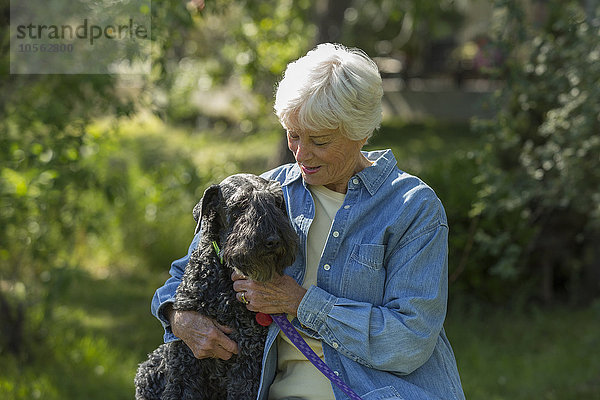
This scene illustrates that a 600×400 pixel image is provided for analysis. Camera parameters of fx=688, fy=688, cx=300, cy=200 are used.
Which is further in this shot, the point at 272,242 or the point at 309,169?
the point at 309,169

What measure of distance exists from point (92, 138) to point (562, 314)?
4.34 metres

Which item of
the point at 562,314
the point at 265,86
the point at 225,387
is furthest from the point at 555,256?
the point at 225,387

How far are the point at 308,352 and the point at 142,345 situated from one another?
356 cm

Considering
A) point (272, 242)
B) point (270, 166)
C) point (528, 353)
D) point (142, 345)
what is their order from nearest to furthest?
point (272, 242) < point (528, 353) < point (142, 345) < point (270, 166)

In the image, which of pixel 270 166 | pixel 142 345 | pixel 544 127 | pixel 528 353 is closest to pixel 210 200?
pixel 544 127

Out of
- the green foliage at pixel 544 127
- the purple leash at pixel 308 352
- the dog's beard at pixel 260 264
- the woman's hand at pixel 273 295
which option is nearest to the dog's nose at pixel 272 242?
the dog's beard at pixel 260 264

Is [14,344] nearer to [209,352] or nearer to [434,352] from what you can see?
[209,352]

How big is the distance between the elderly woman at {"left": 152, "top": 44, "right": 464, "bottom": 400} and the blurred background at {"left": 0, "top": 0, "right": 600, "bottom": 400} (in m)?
0.91

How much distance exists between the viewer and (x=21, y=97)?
5.45 metres

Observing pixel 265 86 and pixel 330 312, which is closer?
pixel 330 312

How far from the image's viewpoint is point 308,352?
247 centimetres

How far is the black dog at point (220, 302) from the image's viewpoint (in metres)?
2.45

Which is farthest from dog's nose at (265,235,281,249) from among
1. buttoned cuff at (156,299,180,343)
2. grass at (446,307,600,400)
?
grass at (446,307,600,400)

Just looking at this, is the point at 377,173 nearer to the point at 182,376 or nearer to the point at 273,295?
the point at 273,295
